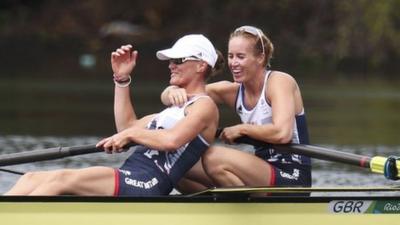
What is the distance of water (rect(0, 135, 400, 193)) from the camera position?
39.7 feet

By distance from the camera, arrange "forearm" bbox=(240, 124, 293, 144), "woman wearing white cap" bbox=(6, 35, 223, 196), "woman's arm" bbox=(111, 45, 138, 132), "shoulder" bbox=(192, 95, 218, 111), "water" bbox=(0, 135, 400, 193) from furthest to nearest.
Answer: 1. "water" bbox=(0, 135, 400, 193)
2. "woman's arm" bbox=(111, 45, 138, 132)
3. "forearm" bbox=(240, 124, 293, 144)
4. "shoulder" bbox=(192, 95, 218, 111)
5. "woman wearing white cap" bbox=(6, 35, 223, 196)

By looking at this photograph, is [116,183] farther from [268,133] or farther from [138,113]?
[138,113]

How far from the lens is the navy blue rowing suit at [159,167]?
6.12 m

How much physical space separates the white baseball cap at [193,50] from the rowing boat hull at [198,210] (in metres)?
0.80

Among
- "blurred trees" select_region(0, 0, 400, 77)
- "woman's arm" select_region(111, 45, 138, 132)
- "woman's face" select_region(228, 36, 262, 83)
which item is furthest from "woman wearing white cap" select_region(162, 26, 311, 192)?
"blurred trees" select_region(0, 0, 400, 77)

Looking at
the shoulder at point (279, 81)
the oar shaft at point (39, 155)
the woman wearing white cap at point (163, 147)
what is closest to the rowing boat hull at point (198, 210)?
the woman wearing white cap at point (163, 147)

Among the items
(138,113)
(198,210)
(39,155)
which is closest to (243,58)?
(198,210)

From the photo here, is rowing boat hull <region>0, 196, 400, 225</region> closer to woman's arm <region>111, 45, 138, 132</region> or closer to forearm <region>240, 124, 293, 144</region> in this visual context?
forearm <region>240, 124, 293, 144</region>

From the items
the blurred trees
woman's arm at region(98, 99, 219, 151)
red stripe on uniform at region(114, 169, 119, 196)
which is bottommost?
red stripe on uniform at region(114, 169, 119, 196)

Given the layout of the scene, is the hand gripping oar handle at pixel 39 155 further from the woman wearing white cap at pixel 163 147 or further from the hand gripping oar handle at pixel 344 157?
the hand gripping oar handle at pixel 344 157

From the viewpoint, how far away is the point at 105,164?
13.4 m

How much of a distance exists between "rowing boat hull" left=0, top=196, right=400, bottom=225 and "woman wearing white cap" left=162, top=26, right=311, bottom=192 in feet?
1.05

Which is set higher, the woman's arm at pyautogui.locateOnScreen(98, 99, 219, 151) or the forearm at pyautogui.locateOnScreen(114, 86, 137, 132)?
the forearm at pyautogui.locateOnScreen(114, 86, 137, 132)

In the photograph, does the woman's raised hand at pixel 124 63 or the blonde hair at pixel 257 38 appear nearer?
the blonde hair at pixel 257 38
